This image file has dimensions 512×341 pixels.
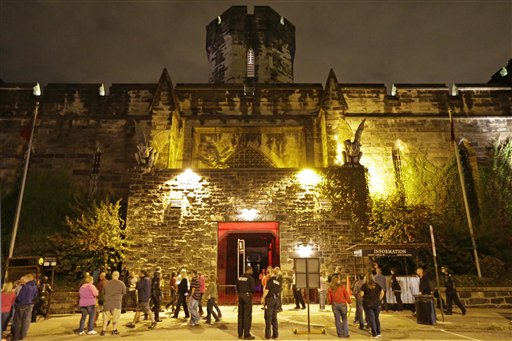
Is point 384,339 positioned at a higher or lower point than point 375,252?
lower

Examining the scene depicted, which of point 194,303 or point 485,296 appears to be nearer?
point 194,303

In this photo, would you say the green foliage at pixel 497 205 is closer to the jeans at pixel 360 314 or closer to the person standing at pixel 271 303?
the jeans at pixel 360 314

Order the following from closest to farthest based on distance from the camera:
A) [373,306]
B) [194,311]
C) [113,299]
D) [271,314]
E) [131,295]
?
[271,314] < [373,306] < [113,299] < [194,311] < [131,295]

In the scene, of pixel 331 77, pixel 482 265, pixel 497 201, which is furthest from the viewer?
pixel 331 77

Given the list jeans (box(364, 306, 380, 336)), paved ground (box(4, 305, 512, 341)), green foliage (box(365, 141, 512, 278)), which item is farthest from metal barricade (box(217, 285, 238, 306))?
jeans (box(364, 306, 380, 336))

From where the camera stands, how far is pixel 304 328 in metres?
9.41

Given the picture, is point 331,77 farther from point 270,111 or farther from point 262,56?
point 262,56

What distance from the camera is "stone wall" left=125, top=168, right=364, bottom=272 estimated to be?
15.0 m

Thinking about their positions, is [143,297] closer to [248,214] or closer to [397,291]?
[248,214]

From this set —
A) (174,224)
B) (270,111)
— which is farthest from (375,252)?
(270,111)

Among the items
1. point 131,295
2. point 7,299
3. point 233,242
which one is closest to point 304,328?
point 7,299

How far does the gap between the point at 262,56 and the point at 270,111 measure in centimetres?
615

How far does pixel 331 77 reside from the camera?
63.8 feet

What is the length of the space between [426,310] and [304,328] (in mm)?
3390
